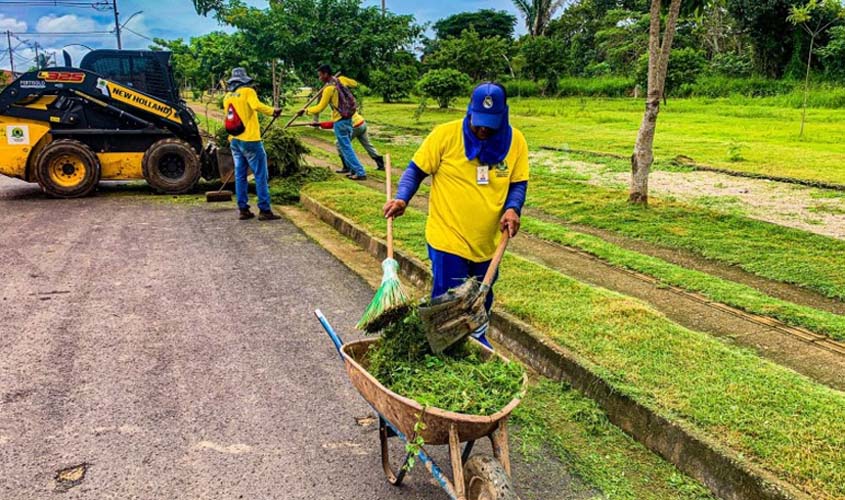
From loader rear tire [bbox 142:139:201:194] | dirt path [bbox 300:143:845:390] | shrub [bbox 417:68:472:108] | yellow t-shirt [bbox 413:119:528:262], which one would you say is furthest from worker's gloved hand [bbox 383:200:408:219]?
shrub [bbox 417:68:472:108]

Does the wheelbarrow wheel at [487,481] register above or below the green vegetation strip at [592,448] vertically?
above

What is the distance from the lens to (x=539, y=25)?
155 ft

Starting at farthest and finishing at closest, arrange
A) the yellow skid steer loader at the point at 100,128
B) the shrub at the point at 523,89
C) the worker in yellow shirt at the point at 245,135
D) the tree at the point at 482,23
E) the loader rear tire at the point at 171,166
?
the tree at the point at 482,23 < the shrub at the point at 523,89 < the loader rear tire at the point at 171,166 < the yellow skid steer loader at the point at 100,128 < the worker in yellow shirt at the point at 245,135

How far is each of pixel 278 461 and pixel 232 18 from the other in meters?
19.5

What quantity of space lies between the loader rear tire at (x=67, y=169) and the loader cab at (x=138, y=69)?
169 centimetres

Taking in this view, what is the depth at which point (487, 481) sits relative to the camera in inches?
113

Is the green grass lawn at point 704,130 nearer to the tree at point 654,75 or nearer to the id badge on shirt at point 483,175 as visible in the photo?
the tree at point 654,75

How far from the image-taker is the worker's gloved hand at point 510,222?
380 cm

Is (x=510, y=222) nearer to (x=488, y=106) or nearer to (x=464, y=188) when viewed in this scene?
(x=464, y=188)

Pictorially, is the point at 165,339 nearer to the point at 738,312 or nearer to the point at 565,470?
the point at 565,470

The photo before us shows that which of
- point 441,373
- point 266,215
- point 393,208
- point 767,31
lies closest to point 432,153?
point 393,208

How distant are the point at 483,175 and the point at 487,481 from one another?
1.76 metres

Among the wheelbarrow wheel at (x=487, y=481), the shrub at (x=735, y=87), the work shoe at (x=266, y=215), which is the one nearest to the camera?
the wheelbarrow wheel at (x=487, y=481)

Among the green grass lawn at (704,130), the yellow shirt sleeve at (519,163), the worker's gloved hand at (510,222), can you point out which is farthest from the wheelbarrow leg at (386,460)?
the green grass lawn at (704,130)
